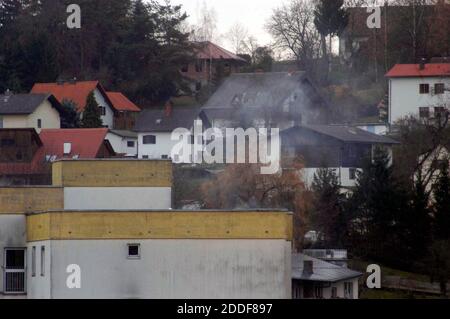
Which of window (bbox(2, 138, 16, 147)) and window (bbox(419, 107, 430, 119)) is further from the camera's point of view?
window (bbox(419, 107, 430, 119))

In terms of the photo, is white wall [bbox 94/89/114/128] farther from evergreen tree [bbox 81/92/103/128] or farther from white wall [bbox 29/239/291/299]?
white wall [bbox 29/239/291/299]

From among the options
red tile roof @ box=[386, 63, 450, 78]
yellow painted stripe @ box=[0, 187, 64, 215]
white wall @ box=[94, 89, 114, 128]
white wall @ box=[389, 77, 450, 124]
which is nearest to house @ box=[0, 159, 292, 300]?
yellow painted stripe @ box=[0, 187, 64, 215]

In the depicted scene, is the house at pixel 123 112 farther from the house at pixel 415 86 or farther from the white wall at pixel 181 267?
the white wall at pixel 181 267

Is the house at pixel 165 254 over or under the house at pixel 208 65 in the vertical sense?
under

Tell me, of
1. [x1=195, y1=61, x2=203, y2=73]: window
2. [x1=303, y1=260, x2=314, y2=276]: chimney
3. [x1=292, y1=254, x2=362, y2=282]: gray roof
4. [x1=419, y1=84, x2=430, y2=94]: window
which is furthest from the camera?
[x1=195, y1=61, x2=203, y2=73]: window

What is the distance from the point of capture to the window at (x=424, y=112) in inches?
2318

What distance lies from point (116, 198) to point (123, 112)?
125ft

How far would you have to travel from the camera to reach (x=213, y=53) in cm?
7762

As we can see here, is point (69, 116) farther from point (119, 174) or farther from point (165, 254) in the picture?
point (165, 254)

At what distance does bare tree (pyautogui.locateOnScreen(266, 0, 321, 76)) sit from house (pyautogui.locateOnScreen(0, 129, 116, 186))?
18.1 m

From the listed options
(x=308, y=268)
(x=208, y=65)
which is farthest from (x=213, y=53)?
(x=308, y=268)

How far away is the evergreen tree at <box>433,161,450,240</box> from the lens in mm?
42456

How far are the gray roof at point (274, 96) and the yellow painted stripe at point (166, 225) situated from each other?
127ft

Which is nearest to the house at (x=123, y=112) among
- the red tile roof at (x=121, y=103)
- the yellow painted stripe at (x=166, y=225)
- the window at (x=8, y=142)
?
the red tile roof at (x=121, y=103)
